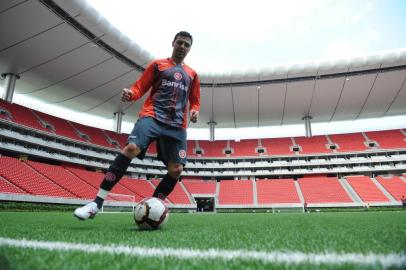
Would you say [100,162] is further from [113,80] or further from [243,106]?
[243,106]

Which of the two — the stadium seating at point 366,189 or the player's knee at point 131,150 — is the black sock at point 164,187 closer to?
the player's knee at point 131,150

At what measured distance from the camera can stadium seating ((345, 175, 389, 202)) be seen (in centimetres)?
2489

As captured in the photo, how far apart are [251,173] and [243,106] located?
8.14m

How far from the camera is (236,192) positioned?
1178 inches

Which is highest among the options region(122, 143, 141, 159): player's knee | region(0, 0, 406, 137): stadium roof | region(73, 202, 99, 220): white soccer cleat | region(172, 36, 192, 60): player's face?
region(0, 0, 406, 137): stadium roof

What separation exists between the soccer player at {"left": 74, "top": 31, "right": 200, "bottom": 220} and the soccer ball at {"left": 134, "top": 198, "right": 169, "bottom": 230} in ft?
1.23

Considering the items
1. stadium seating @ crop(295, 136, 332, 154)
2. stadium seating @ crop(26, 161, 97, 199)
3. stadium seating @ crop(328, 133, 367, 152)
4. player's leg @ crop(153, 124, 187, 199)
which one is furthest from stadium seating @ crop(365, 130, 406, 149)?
player's leg @ crop(153, 124, 187, 199)

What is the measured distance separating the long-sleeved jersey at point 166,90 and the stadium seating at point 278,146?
101ft

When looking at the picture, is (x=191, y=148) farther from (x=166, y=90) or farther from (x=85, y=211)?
(x=85, y=211)

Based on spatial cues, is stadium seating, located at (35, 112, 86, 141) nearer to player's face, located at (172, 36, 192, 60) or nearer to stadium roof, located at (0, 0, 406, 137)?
stadium roof, located at (0, 0, 406, 137)

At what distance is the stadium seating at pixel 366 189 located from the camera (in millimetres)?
24891

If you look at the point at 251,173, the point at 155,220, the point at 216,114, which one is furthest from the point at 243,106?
the point at 155,220

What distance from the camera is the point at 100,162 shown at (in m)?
28.2

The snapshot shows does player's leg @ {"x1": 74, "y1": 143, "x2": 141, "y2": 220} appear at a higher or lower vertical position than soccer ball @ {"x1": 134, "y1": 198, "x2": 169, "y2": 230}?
higher
